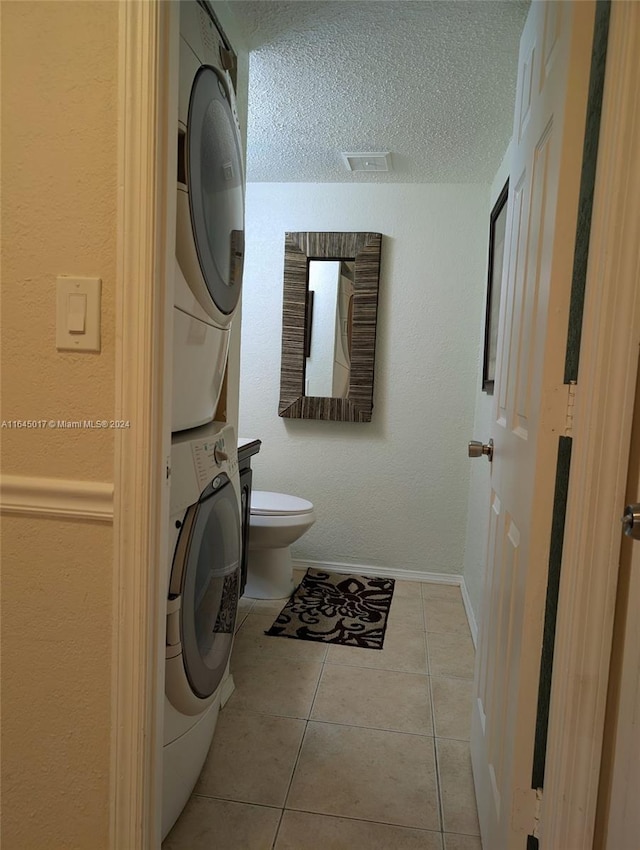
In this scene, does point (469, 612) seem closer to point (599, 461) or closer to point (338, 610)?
point (338, 610)

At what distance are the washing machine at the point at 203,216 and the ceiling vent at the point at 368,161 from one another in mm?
1275

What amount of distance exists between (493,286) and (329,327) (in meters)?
0.92

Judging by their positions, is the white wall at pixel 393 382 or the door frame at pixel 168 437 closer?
A: the door frame at pixel 168 437

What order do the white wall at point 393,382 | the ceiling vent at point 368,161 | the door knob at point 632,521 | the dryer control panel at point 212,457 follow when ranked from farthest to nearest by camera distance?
the white wall at point 393,382 → the ceiling vent at point 368,161 → the dryer control panel at point 212,457 → the door knob at point 632,521

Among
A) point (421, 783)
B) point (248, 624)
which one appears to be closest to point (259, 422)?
point (248, 624)

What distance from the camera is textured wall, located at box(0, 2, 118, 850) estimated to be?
3.01 feet

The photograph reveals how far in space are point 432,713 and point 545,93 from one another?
182cm

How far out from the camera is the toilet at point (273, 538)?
8.67ft

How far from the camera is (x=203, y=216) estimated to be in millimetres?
1224

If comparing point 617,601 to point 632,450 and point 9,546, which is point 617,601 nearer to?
point 632,450

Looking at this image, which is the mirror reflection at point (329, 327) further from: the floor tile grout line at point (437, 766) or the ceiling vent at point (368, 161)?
the floor tile grout line at point (437, 766)

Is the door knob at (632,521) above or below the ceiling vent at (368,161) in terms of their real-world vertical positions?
below

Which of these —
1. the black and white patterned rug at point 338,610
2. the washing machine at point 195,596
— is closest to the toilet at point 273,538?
the black and white patterned rug at point 338,610

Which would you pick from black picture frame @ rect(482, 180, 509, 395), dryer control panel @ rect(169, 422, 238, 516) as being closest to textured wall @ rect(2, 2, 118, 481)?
dryer control panel @ rect(169, 422, 238, 516)
